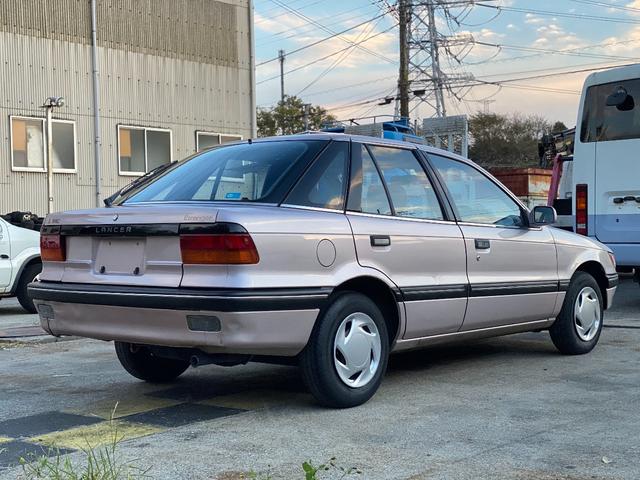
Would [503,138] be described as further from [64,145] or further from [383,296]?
[383,296]

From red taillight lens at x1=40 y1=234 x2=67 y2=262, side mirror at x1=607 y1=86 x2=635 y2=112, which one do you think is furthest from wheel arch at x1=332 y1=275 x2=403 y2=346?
side mirror at x1=607 y1=86 x2=635 y2=112

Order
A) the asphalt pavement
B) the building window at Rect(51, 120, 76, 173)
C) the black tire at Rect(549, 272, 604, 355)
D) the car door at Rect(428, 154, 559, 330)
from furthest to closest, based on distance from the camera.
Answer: the building window at Rect(51, 120, 76, 173) → the black tire at Rect(549, 272, 604, 355) → the car door at Rect(428, 154, 559, 330) → the asphalt pavement

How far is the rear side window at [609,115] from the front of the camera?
33.0 feet

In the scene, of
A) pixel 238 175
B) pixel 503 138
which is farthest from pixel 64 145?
Answer: pixel 503 138

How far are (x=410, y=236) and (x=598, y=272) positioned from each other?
2.72 m

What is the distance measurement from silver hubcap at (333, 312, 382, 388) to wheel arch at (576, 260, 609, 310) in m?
2.75

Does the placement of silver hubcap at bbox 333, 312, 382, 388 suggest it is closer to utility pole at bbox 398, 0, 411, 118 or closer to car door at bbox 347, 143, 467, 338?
car door at bbox 347, 143, 467, 338

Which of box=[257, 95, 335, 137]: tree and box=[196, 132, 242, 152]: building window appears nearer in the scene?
box=[196, 132, 242, 152]: building window

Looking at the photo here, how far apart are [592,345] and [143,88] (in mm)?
17322

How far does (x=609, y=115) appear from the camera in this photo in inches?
405

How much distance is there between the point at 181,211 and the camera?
4645 millimetres

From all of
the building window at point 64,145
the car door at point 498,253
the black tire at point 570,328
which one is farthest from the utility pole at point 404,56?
the car door at point 498,253

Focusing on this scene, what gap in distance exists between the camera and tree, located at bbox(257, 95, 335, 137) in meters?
54.3

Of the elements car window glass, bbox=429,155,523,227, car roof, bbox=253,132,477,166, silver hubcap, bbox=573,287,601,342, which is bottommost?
silver hubcap, bbox=573,287,601,342
